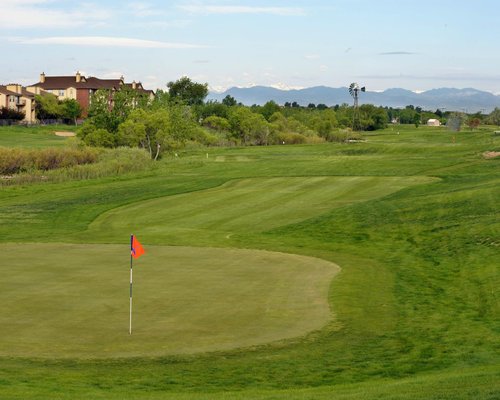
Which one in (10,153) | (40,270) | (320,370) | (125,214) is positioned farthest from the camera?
(10,153)

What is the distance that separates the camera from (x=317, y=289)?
93.2 ft

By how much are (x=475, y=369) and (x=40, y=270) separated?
17115mm

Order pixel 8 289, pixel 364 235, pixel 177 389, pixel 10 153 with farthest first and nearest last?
pixel 10 153 < pixel 364 235 < pixel 8 289 < pixel 177 389

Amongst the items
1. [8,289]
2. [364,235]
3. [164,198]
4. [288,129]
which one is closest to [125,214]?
[164,198]

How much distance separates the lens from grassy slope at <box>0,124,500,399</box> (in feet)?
58.2

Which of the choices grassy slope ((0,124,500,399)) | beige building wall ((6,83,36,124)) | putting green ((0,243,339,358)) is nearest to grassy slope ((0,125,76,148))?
beige building wall ((6,83,36,124))

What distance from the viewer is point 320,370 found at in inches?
755

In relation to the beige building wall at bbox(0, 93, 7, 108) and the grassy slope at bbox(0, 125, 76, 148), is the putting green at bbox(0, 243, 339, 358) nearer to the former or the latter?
the grassy slope at bbox(0, 125, 76, 148)

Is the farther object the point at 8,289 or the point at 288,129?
the point at 288,129

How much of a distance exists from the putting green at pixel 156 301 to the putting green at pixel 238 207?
6.67 m

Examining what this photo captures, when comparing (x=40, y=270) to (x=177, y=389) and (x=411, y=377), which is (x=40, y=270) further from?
(x=411, y=377)

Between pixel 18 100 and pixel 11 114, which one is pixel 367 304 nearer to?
pixel 11 114

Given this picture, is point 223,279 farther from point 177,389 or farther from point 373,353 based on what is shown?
point 177,389

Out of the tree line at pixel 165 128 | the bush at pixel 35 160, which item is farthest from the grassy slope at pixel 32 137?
the bush at pixel 35 160
